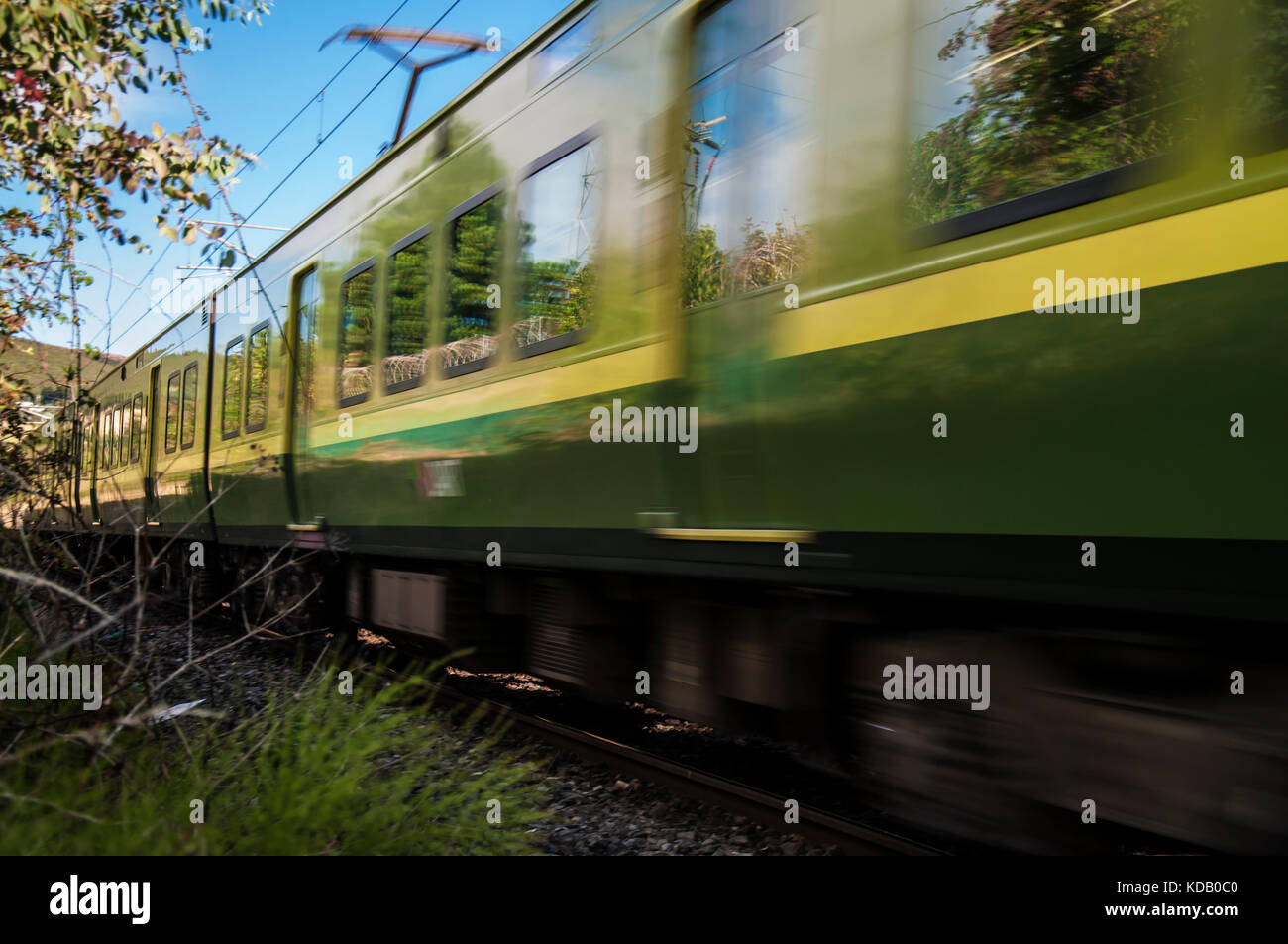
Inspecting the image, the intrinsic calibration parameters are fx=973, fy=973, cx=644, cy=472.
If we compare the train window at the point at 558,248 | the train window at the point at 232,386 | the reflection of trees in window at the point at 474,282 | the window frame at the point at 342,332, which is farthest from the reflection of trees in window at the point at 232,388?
the train window at the point at 558,248

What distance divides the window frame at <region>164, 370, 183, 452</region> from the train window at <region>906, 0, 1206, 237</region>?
1126 cm

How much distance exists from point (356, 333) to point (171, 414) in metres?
6.88

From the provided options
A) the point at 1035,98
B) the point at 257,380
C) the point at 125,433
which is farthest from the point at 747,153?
the point at 125,433

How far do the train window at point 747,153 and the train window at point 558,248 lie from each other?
0.70 meters

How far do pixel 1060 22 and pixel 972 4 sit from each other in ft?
1.04

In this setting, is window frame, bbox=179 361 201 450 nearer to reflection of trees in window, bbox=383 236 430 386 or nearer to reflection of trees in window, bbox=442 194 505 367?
reflection of trees in window, bbox=383 236 430 386

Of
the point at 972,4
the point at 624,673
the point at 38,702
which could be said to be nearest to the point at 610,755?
the point at 624,673

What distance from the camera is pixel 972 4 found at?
2893mm

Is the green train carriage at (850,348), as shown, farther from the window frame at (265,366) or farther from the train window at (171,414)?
the train window at (171,414)

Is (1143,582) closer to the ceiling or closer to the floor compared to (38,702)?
closer to the ceiling

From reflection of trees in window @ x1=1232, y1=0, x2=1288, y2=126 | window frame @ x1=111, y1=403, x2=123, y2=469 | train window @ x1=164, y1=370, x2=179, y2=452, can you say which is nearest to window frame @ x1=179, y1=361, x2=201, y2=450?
train window @ x1=164, y1=370, x2=179, y2=452

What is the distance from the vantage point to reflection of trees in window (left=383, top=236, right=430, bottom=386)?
6109 millimetres

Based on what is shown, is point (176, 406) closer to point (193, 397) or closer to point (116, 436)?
point (193, 397)
